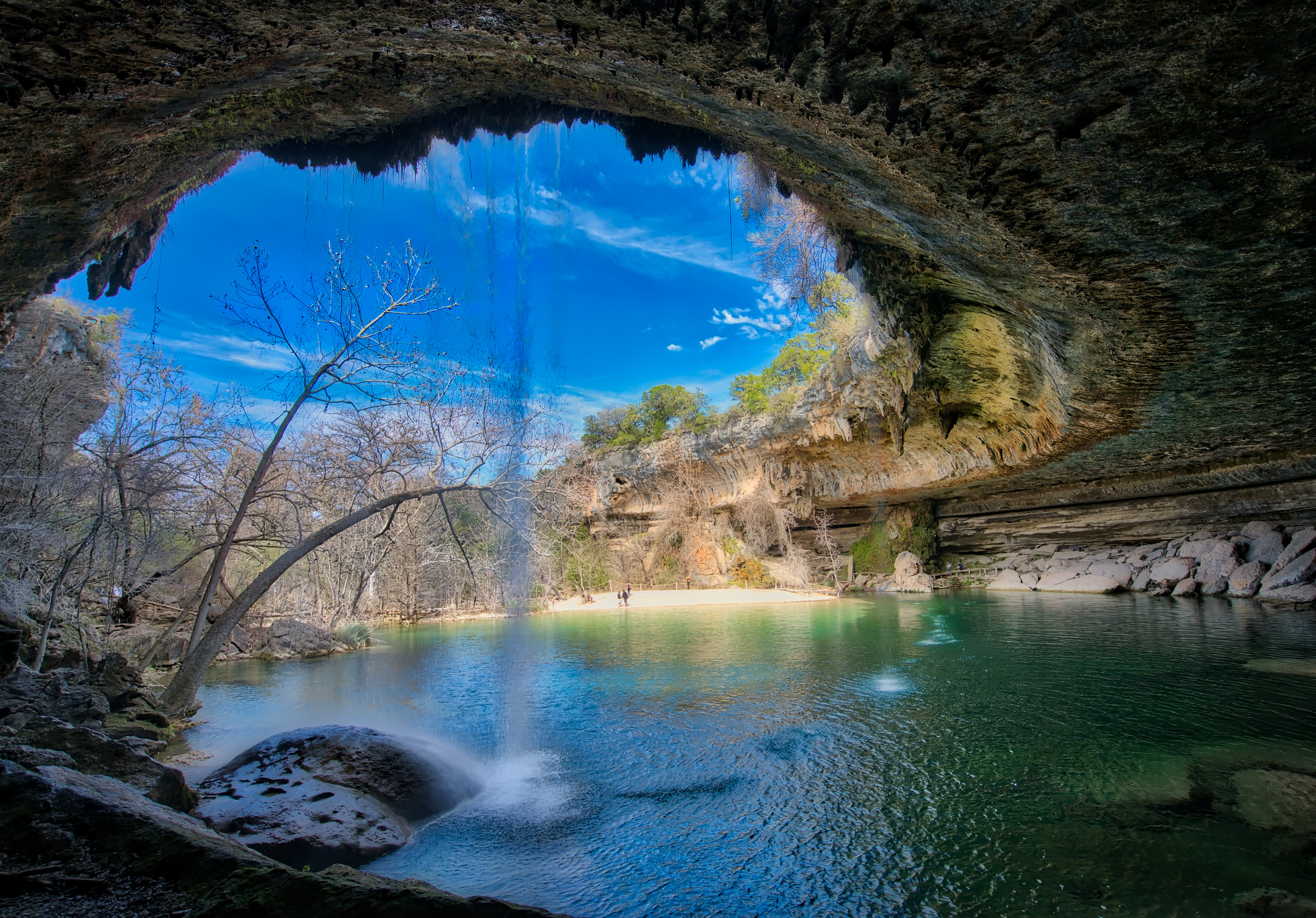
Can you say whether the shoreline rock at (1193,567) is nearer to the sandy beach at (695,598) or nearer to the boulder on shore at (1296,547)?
the boulder on shore at (1296,547)

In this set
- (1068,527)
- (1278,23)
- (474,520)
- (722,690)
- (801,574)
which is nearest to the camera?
(1278,23)

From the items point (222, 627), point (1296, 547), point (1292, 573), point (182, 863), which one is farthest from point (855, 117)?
point (1296, 547)

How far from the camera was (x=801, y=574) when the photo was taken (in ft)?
90.2

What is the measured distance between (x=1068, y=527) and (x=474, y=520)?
2036cm

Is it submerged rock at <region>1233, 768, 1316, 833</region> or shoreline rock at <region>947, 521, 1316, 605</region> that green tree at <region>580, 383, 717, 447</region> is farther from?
submerged rock at <region>1233, 768, 1316, 833</region>

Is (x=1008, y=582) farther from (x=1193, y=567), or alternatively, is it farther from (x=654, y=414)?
(x=654, y=414)

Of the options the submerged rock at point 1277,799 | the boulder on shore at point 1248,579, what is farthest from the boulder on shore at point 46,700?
the boulder on shore at point 1248,579

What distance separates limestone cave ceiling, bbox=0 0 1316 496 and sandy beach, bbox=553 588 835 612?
1830 centimetres

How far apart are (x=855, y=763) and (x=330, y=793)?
15.4 ft

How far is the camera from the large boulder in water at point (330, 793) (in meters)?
4.20

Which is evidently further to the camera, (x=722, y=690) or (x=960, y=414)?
(x=960, y=414)

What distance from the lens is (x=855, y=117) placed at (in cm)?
373

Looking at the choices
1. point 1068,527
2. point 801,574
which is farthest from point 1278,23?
point 801,574

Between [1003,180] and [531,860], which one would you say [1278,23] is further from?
[531,860]
